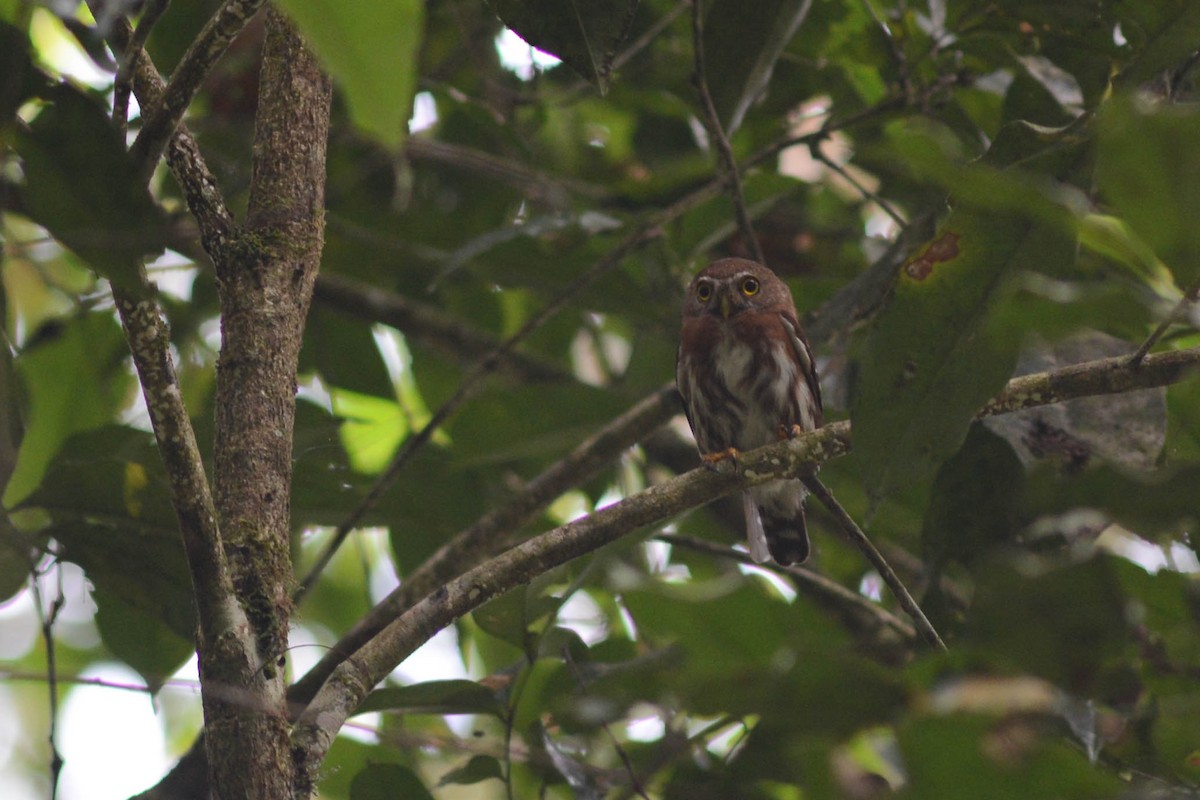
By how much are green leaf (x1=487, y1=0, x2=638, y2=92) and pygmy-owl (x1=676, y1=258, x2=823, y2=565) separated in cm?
214

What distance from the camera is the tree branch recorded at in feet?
7.34

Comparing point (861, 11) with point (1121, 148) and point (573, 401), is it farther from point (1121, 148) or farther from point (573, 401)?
point (1121, 148)

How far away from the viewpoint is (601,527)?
254cm

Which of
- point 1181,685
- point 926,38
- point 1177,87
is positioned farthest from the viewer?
point 926,38

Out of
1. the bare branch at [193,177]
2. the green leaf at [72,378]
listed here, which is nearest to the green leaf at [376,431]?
the green leaf at [72,378]

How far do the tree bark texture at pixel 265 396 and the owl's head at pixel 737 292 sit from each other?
269 centimetres

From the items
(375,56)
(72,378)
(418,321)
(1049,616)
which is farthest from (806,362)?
(375,56)

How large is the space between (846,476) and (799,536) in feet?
2.95

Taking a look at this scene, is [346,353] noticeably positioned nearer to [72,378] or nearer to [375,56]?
[72,378]

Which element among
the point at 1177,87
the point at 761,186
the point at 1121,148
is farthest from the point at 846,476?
the point at 1121,148

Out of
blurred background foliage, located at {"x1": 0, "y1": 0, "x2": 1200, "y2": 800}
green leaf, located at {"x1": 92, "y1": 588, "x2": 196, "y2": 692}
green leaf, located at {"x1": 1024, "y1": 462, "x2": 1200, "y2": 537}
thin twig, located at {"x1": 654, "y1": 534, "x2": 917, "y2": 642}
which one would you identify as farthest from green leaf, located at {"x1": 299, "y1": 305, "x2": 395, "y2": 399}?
green leaf, located at {"x1": 1024, "y1": 462, "x2": 1200, "y2": 537}

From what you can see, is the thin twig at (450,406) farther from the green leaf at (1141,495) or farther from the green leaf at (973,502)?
the green leaf at (1141,495)

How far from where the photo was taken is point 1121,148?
1179mm

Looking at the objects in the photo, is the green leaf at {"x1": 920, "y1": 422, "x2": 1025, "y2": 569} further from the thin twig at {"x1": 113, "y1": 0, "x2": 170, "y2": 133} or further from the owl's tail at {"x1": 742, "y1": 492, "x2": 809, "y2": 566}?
the thin twig at {"x1": 113, "y1": 0, "x2": 170, "y2": 133}
